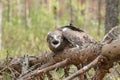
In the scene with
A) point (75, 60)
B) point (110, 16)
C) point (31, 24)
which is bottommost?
point (31, 24)

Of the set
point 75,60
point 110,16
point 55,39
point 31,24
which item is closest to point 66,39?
point 55,39

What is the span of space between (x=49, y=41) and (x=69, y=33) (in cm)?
22

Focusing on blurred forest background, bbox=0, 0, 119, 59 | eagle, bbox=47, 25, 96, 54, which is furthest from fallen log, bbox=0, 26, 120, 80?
blurred forest background, bbox=0, 0, 119, 59

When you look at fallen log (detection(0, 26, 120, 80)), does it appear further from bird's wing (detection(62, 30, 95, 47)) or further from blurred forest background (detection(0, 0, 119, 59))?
blurred forest background (detection(0, 0, 119, 59))

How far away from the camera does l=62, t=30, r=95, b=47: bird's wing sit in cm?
369

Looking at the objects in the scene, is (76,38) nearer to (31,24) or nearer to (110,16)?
(110,16)

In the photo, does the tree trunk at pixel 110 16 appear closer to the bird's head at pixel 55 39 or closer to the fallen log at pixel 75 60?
the fallen log at pixel 75 60

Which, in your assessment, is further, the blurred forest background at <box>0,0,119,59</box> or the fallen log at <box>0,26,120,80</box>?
the blurred forest background at <box>0,0,119,59</box>

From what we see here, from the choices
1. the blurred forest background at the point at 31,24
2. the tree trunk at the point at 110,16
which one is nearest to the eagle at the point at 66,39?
the tree trunk at the point at 110,16

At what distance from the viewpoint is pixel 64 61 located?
3.61 meters

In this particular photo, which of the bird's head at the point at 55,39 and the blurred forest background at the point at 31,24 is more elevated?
the bird's head at the point at 55,39

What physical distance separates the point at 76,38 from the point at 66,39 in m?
0.11

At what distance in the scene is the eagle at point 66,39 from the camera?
3.70 meters

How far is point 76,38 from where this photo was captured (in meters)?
3.71
